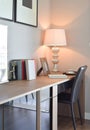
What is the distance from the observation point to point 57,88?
9.51ft

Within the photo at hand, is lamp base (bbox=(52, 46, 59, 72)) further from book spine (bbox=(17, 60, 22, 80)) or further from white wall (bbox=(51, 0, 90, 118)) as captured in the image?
book spine (bbox=(17, 60, 22, 80))

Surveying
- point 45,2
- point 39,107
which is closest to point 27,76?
point 39,107

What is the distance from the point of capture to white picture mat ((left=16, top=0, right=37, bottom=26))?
9.86 ft

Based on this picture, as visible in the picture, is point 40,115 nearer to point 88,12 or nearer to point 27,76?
point 27,76

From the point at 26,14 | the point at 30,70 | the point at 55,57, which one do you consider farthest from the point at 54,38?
the point at 30,70

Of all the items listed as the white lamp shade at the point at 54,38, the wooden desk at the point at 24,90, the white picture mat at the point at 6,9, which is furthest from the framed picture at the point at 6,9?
the white lamp shade at the point at 54,38

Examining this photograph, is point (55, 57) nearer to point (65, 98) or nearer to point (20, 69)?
point (65, 98)

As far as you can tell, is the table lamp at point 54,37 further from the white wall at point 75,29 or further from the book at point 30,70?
the book at point 30,70

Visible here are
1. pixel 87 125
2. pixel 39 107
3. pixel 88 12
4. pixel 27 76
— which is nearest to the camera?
pixel 39 107

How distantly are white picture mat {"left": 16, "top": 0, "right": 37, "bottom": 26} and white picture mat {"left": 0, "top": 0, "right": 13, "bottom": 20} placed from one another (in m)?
0.16

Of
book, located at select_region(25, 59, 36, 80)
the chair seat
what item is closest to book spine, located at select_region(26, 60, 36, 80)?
book, located at select_region(25, 59, 36, 80)

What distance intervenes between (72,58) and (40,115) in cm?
176

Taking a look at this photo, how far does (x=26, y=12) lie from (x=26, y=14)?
0.03m

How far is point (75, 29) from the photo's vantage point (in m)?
3.90
